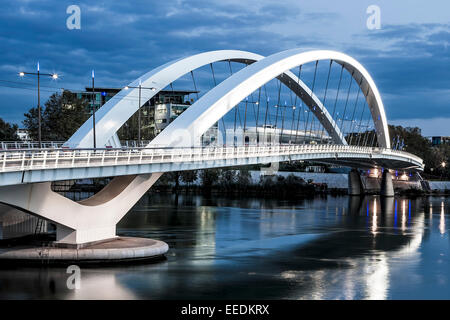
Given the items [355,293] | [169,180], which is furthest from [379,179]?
[355,293]

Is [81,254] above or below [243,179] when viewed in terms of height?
below

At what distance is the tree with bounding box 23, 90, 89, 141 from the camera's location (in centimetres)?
7656

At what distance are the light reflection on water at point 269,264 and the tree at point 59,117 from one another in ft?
74.4

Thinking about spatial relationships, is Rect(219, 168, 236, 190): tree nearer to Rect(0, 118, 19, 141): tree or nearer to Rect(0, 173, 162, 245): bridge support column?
Rect(0, 118, 19, 141): tree

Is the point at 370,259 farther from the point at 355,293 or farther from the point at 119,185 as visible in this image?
the point at 119,185

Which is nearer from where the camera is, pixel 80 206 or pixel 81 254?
pixel 81 254

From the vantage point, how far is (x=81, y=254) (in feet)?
98.3

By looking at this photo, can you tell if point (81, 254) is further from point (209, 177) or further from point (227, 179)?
point (227, 179)

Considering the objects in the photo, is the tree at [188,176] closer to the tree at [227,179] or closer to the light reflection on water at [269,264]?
the tree at [227,179]

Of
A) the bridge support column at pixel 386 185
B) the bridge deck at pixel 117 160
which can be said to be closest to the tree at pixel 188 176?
the bridge support column at pixel 386 185

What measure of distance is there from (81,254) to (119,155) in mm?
5175

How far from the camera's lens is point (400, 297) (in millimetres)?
25594

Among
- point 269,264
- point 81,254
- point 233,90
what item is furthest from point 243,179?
point 81,254

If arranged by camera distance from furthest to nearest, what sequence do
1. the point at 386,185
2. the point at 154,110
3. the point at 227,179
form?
the point at 386,185 < the point at 227,179 < the point at 154,110
